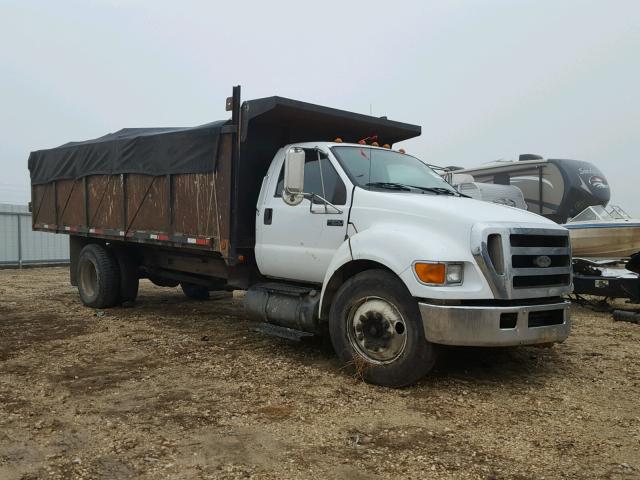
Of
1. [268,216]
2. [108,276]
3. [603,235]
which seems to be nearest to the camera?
[268,216]

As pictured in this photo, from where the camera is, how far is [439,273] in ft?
14.9

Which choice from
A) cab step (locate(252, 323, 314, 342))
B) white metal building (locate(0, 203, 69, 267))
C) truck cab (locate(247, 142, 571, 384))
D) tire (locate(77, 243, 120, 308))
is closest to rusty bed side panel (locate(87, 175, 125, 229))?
tire (locate(77, 243, 120, 308))

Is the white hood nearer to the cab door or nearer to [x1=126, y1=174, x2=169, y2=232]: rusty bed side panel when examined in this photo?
the cab door

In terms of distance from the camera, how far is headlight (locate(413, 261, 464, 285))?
4.53m

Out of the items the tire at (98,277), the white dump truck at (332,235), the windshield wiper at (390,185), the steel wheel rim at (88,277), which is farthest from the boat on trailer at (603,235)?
the steel wheel rim at (88,277)

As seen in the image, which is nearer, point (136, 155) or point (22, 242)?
point (136, 155)

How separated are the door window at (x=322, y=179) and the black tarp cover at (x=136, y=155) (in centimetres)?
117

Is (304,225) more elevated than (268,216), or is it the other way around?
(268,216)

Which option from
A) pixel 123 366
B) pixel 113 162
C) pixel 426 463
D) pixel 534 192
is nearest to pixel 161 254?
pixel 113 162

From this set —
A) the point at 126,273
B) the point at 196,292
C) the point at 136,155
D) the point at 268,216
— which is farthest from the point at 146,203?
the point at 196,292

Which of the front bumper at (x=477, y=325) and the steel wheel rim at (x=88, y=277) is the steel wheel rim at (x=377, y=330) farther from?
the steel wheel rim at (x=88, y=277)

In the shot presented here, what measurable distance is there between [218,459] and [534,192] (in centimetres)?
1387

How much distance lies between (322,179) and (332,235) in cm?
64

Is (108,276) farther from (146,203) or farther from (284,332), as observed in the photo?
(284,332)
